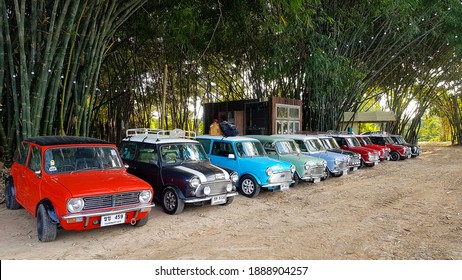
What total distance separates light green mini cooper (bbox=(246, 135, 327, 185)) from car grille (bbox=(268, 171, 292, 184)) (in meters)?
0.97

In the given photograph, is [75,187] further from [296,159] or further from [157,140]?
[296,159]

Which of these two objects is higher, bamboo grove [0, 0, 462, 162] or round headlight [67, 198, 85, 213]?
bamboo grove [0, 0, 462, 162]

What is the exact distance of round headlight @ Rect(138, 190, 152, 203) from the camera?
177 inches

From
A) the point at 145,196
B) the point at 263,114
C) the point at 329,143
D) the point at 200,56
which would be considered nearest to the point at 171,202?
the point at 145,196

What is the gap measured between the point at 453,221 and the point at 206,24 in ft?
25.3

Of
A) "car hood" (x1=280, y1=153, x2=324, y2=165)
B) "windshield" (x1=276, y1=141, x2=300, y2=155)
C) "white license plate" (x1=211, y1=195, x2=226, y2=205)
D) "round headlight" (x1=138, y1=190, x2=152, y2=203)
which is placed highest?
"windshield" (x1=276, y1=141, x2=300, y2=155)

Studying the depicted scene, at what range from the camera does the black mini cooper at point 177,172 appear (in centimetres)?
552

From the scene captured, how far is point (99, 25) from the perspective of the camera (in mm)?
7418

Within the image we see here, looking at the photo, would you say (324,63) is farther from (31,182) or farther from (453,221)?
(31,182)

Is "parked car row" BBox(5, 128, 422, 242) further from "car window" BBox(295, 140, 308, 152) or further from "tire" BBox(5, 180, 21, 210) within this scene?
"car window" BBox(295, 140, 308, 152)

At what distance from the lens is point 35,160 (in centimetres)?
483

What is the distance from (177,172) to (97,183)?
1605 millimetres

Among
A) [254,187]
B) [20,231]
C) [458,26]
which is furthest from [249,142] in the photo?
[458,26]

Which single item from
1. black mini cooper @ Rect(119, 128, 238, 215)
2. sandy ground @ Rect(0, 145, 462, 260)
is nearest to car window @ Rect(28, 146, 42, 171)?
sandy ground @ Rect(0, 145, 462, 260)
